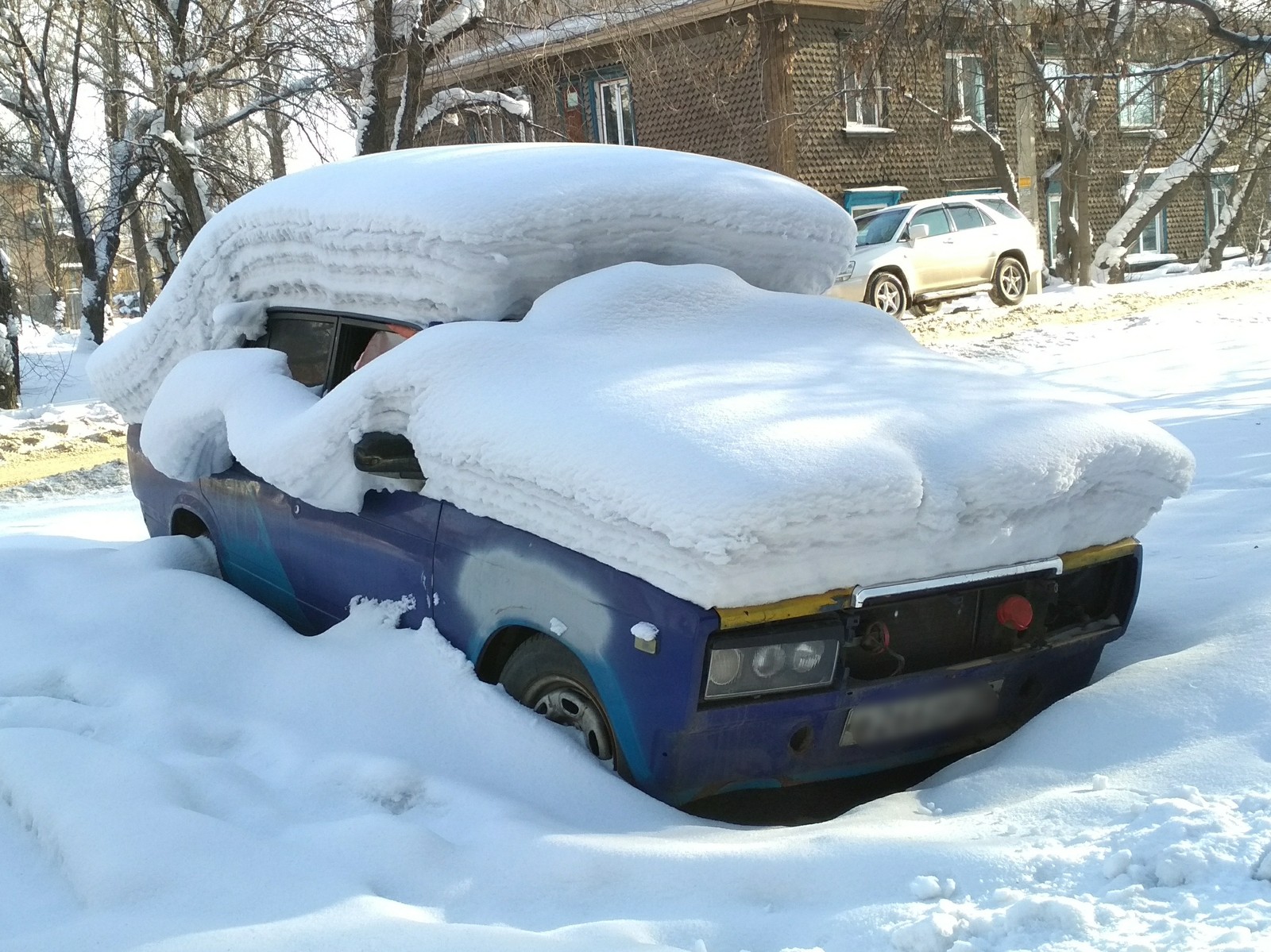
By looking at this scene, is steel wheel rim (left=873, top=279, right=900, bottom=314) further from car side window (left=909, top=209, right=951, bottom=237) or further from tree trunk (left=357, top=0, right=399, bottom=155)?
tree trunk (left=357, top=0, right=399, bottom=155)

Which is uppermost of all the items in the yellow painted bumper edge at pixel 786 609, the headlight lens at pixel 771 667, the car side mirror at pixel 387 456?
the car side mirror at pixel 387 456

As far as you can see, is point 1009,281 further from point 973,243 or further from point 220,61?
point 220,61

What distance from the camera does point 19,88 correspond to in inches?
721

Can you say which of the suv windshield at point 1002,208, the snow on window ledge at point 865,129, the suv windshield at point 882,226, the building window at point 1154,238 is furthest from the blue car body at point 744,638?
the building window at point 1154,238

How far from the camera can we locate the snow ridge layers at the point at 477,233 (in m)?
3.55

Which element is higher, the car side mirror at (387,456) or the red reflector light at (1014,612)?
the car side mirror at (387,456)

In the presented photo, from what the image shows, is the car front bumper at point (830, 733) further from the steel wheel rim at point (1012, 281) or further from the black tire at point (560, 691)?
the steel wheel rim at point (1012, 281)

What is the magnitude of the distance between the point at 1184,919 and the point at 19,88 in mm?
20252

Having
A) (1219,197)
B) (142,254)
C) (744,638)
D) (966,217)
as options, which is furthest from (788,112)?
(744,638)

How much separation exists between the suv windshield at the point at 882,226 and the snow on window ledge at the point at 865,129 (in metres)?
6.51

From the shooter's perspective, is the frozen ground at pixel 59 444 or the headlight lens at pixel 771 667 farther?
the frozen ground at pixel 59 444

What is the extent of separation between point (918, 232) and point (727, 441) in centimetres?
1587

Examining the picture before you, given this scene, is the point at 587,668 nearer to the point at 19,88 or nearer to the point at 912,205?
the point at 912,205

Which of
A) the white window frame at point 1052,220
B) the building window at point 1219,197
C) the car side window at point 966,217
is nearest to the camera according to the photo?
the car side window at point 966,217
